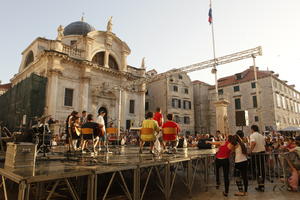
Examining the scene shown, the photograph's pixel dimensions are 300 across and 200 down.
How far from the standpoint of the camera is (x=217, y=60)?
1688 cm

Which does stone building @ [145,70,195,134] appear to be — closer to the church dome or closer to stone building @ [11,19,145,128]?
stone building @ [11,19,145,128]

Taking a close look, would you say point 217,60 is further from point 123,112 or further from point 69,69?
point 69,69

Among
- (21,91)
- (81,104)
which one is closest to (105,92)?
(81,104)

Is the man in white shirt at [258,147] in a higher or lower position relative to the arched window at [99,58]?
lower

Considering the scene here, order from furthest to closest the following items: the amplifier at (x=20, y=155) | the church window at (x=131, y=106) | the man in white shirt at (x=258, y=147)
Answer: the church window at (x=131, y=106) → the man in white shirt at (x=258, y=147) → the amplifier at (x=20, y=155)

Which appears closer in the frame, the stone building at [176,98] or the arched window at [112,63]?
the arched window at [112,63]

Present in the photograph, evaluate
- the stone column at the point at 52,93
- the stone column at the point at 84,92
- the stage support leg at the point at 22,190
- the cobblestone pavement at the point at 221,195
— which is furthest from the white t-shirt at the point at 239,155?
the stone column at the point at 84,92

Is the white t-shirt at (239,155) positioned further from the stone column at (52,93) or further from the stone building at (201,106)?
the stone building at (201,106)

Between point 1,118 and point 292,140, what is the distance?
27.5 metres

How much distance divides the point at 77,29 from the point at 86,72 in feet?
36.8

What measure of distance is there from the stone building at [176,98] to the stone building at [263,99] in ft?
18.4

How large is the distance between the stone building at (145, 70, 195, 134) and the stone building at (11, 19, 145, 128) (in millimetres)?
8645

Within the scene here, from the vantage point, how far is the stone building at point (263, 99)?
105 ft

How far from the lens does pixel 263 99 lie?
109 feet
